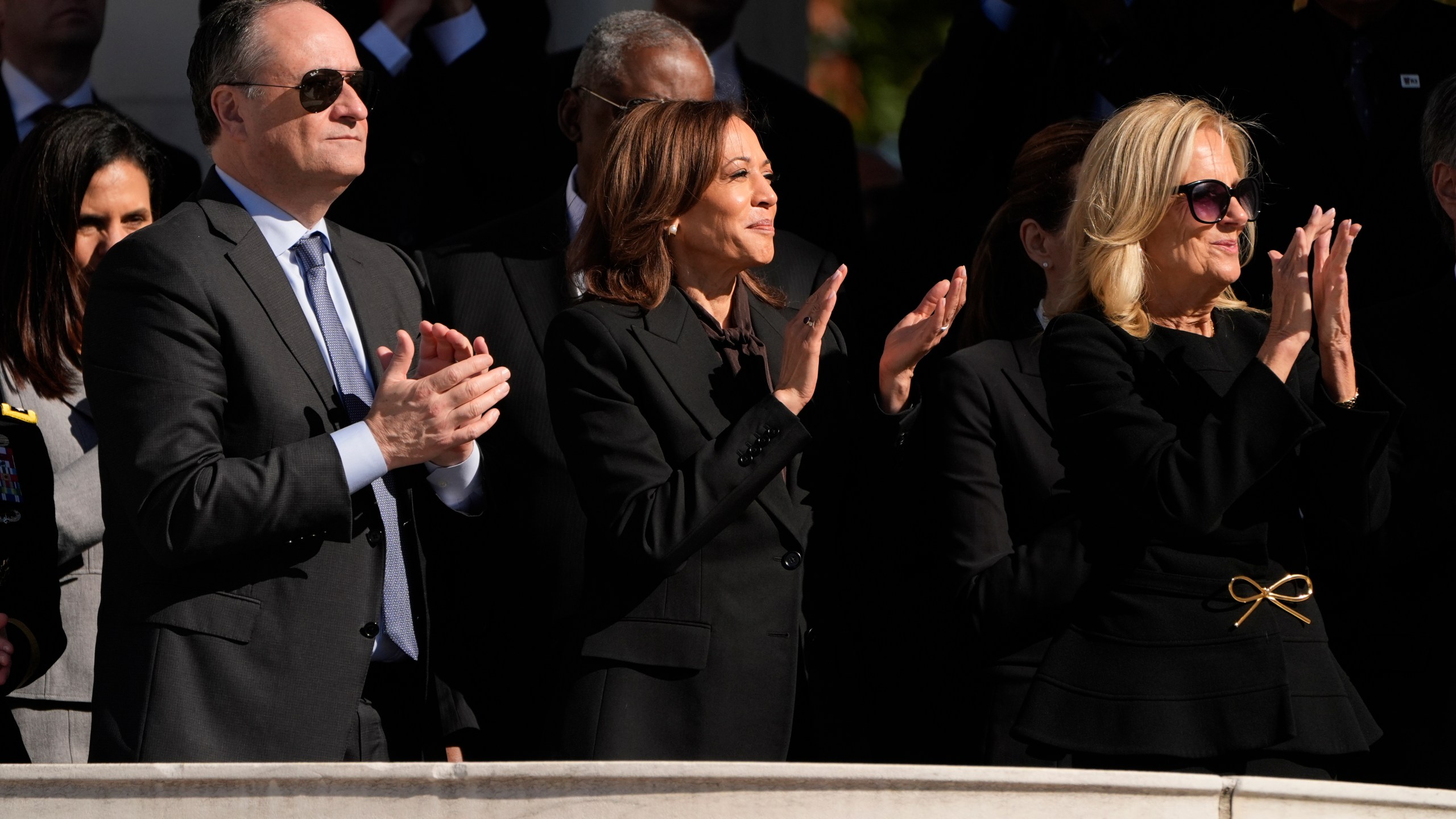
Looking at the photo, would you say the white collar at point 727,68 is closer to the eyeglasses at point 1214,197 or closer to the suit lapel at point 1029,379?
the suit lapel at point 1029,379

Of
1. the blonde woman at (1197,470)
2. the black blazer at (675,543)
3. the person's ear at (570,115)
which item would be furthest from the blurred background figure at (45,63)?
the blonde woman at (1197,470)

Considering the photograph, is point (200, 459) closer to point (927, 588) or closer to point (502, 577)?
point (502, 577)

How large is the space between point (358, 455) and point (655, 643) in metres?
0.67

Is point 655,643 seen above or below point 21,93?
below

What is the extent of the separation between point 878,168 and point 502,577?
4956 millimetres

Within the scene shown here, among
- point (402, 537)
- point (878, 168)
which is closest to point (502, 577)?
point (402, 537)

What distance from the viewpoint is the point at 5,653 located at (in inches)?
135

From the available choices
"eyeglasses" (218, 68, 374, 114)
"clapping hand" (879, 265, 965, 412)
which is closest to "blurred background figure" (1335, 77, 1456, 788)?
"clapping hand" (879, 265, 965, 412)

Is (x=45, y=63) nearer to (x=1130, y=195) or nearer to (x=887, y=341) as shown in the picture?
(x=887, y=341)

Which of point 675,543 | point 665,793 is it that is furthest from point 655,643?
point 665,793

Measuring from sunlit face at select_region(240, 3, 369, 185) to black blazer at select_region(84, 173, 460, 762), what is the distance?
20cm

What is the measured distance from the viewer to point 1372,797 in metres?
2.57

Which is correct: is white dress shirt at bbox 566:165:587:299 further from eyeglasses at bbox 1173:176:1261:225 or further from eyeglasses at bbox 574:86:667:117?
eyeglasses at bbox 1173:176:1261:225

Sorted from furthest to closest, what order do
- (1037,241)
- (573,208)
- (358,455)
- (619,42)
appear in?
1. (619,42)
2. (573,208)
3. (1037,241)
4. (358,455)
